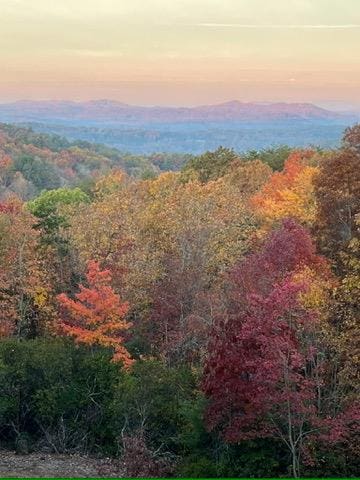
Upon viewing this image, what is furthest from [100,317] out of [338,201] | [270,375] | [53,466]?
[270,375]

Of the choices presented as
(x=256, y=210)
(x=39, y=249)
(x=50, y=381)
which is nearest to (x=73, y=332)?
(x=50, y=381)

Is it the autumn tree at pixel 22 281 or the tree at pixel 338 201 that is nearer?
the tree at pixel 338 201

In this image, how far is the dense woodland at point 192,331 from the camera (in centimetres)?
1628

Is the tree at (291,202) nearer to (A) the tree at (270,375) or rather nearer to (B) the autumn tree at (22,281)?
(B) the autumn tree at (22,281)

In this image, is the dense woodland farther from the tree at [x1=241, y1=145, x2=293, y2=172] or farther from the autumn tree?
the tree at [x1=241, y1=145, x2=293, y2=172]

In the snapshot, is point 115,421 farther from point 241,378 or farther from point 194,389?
point 241,378

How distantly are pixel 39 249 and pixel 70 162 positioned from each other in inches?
4770

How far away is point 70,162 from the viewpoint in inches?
5925

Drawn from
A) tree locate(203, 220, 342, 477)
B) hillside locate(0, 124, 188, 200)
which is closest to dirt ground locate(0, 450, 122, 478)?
tree locate(203, 220, 342, 477)

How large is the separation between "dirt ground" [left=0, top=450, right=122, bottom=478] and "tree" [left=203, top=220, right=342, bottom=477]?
10.7ft

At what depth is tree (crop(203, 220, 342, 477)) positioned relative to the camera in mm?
15664

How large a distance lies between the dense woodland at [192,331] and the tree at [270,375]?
0.05m

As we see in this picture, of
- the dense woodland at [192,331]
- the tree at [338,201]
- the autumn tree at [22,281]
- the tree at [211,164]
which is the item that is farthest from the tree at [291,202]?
the tree at [211,164]

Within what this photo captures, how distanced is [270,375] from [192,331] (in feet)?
28.7
